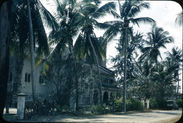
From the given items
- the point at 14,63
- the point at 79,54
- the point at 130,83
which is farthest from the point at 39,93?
the point at 130,83

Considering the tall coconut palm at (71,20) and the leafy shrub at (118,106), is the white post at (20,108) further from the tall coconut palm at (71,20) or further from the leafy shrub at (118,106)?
the leafy shrub at (118,106)

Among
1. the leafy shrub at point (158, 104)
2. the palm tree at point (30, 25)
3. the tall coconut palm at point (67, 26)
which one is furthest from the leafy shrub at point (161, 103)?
the palm tree at point (30, 25)

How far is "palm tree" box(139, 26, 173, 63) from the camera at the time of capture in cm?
3322

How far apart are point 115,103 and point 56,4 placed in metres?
9.56

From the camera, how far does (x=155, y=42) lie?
1328 inches

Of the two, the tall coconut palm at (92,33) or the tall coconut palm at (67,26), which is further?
the tall coconut palm at (92,33)

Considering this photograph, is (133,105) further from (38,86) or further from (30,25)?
(30,25)

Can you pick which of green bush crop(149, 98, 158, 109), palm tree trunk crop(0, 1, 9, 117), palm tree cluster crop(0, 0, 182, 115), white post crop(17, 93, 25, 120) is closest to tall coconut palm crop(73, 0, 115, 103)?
palm tree cluster crop(0, 0, 182, 115)

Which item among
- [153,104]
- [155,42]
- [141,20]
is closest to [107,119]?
[141,20]

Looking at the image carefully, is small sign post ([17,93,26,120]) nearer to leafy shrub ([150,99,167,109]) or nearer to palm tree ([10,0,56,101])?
palm tree ([10,0,56,101])

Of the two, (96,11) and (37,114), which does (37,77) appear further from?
(37,114)

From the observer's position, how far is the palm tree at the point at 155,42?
109 feet

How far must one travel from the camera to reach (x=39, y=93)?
23453 mm

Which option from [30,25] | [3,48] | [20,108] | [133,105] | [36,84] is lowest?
[133,105]
